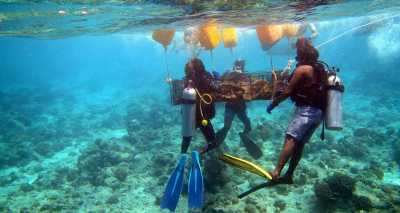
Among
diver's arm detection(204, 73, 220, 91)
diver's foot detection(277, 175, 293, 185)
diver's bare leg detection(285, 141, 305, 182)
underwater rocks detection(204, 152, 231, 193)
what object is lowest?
underwater rocks detection(204, 152, 231, 193)

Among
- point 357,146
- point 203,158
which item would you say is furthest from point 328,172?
point 203,158

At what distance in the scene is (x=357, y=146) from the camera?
1470 centimetres

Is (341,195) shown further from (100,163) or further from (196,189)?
(100,163)

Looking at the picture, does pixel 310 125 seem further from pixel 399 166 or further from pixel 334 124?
pixel 399 166

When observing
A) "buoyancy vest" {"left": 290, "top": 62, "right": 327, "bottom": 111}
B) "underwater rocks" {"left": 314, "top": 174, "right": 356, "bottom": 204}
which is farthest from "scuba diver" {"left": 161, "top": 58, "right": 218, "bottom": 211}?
"underwater rocks" {"left": 314, "top": 174, "right": 356, "bottom": 204}

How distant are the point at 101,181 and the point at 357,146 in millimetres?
11524

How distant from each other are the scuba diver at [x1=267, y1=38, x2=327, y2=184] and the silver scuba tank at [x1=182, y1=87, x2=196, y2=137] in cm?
206

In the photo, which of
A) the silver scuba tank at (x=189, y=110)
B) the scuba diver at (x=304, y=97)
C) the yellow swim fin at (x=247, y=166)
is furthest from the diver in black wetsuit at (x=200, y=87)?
the scuba diver at (x=304, y=97)

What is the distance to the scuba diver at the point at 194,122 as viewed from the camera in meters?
7.56

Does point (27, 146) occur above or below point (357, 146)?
below

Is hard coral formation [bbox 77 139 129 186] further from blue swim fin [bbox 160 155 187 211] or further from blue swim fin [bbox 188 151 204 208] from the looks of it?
blue swim fin [bbox 188 151 204 208]

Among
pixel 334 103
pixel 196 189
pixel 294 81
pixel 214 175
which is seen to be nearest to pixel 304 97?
pixel 294 81

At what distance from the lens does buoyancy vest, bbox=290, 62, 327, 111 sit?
20.7 ft

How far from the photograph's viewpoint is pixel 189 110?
7707 millimetres
